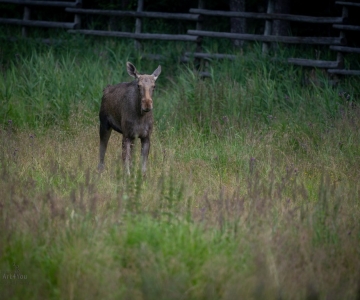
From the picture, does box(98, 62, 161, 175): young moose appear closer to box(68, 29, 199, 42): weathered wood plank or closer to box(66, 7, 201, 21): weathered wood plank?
box(68, 29, 199, 42): weathered wood plank

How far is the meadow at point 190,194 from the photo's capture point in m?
4.94

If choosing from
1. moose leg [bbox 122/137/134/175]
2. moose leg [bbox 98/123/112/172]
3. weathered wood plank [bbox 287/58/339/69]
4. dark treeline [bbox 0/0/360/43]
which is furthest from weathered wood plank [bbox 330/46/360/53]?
moose leg [bbox 122/137/134/175]

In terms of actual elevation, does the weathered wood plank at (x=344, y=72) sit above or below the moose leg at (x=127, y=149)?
above

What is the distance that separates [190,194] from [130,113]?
2.88 m

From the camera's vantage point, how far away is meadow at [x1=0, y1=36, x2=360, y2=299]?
494 centimetres

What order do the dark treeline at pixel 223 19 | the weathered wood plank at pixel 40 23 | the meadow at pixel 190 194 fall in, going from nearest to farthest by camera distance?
1. the meadow at pixel 190 194
2. the dark treeline at pixel 223 19
3. the weathered wood plank at pixel 40 23

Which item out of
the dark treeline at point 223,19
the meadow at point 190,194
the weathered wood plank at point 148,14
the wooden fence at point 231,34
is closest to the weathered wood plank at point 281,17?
the wooden fence at point 231,34

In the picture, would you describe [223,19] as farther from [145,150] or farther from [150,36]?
[145,150]

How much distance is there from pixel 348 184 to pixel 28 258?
3.68 m

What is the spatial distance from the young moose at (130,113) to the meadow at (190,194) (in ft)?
1.15

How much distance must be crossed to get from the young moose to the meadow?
1.15ft

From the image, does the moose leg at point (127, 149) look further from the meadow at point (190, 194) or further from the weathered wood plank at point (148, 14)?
the weathered wood plank at point (148, 14)

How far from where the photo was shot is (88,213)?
5.55m

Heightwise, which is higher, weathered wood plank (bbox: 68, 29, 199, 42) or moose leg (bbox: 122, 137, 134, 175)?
weathered wood plank (bbox: 68, 29, 199, 42)
